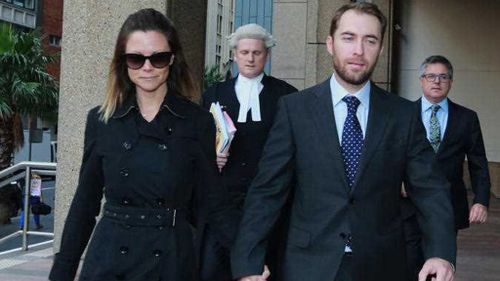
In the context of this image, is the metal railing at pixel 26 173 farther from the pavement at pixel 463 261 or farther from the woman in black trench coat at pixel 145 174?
the woman in black trench coat at pixel 145 174

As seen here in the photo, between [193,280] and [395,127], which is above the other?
[395,127]

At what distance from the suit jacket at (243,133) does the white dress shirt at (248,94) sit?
0.02 meters

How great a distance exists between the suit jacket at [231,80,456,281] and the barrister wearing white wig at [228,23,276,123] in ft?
4.34

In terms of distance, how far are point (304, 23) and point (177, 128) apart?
13011 millimetres

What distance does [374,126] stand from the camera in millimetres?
3279

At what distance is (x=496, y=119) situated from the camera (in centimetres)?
2061

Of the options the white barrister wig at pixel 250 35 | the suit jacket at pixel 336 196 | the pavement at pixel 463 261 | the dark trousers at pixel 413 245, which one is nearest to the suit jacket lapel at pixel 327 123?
the suit jacket at pixel 336 196

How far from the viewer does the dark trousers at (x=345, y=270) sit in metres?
3.16

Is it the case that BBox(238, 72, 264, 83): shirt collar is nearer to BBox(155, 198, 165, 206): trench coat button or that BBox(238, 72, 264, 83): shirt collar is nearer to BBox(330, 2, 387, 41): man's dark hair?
BBox(330, 2, 387, 41): man's dark hair

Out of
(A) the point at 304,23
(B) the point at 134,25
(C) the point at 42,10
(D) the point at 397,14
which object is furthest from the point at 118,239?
(C) the point at 42,10

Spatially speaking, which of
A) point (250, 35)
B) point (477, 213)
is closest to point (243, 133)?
point (250, 35)

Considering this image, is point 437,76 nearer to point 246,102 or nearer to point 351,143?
point 246,102

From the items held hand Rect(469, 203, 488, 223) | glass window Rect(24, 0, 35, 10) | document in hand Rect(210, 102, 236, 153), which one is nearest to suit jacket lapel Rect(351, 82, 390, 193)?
document in hand Rect(210, 102, 236, 153)

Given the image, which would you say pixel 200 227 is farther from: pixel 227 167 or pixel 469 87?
pixel 469 87
